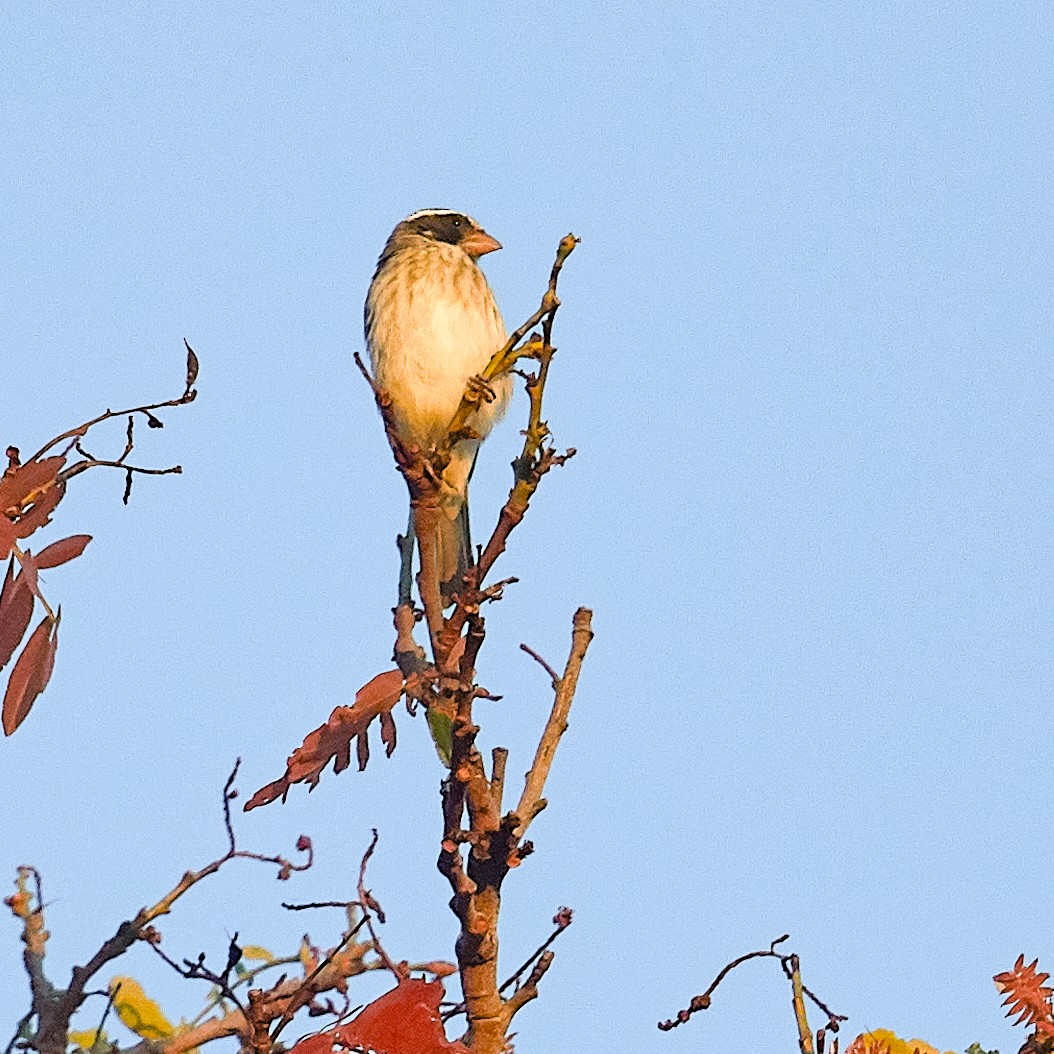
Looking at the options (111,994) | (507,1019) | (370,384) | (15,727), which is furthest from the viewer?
(370,384)

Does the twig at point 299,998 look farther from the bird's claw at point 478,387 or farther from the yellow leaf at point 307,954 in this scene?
the bird's claw at point 478,387

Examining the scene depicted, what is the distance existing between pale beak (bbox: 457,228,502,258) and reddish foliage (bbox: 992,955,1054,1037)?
5324 millimetres

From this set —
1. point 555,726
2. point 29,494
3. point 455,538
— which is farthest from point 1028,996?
point 455,538

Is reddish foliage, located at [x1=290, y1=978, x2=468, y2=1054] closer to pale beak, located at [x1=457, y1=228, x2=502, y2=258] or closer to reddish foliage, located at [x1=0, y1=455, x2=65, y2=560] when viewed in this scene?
reddish foliage, located at [x1=0, y1=455, x2=65, y2=560]

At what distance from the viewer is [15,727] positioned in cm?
223

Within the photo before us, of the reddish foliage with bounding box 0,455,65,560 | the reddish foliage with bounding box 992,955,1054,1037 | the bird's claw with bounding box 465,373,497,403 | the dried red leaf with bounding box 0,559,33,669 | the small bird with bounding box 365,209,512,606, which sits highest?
the small bird with bounding box 365,209,512,606

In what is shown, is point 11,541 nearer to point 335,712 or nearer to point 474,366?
point 335,712

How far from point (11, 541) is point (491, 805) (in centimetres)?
94

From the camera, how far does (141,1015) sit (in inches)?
142

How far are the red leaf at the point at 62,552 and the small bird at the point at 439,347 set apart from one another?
11.8 feet

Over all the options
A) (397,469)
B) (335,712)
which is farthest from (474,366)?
(335,712)

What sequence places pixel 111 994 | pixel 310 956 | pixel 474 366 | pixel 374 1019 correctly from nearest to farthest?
pixel 374 1019 < pixel 111 994 < pixel 310 956 < pixel 474 366

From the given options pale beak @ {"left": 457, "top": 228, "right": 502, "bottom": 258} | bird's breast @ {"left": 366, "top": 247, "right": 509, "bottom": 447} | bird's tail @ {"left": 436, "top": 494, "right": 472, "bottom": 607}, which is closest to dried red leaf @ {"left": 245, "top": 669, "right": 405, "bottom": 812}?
bird's tail @ {"left": 436, "top": 494, "right": 472, "bottom": 607}

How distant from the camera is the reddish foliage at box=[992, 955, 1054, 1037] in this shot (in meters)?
2.36
